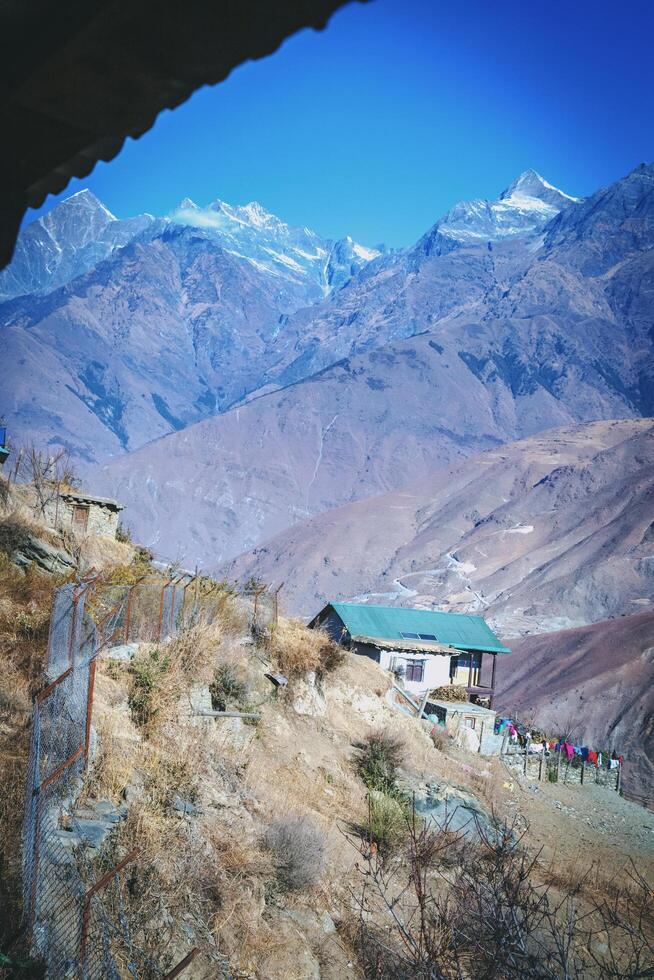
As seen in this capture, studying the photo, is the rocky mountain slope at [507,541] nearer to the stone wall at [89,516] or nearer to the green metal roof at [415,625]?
the green metal roof at [415,625]

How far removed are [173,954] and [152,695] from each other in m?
6.46

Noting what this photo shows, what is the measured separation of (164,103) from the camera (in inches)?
102

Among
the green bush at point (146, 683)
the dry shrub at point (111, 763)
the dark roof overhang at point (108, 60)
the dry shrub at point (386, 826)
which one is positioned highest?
the dark roof overhang at point (108, 60)

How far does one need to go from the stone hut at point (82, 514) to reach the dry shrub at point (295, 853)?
19923 millimetres

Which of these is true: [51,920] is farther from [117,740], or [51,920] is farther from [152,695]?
[152,695]

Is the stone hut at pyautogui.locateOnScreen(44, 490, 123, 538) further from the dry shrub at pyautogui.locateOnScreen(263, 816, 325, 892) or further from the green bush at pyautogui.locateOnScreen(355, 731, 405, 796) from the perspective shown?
the dry shrub at pyautogui.locateOnScreen(263, 816, 325, 892)

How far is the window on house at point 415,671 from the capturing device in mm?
41219

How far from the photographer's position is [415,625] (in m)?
45.7

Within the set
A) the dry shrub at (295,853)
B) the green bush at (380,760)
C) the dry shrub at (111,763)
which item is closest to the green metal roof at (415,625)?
the green bush at (380,760)

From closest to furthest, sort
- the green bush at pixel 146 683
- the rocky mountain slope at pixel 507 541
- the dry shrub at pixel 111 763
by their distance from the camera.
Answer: the dry shrub at pixel 111 763 < the green bush at pixel 146 683 < the rocky mountain slope at pixel 507 541

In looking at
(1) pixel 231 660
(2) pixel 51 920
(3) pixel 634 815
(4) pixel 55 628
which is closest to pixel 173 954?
(2) pixel 51 920

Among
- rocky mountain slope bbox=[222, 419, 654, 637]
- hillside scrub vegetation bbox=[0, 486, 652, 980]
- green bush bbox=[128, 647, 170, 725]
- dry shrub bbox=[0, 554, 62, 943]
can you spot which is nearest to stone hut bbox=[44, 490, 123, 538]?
hillside scrub vegetation bbox=[0, 486, 652, 980]

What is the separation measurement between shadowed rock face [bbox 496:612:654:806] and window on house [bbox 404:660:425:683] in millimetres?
18078

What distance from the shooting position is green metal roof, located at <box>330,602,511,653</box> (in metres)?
42.9
